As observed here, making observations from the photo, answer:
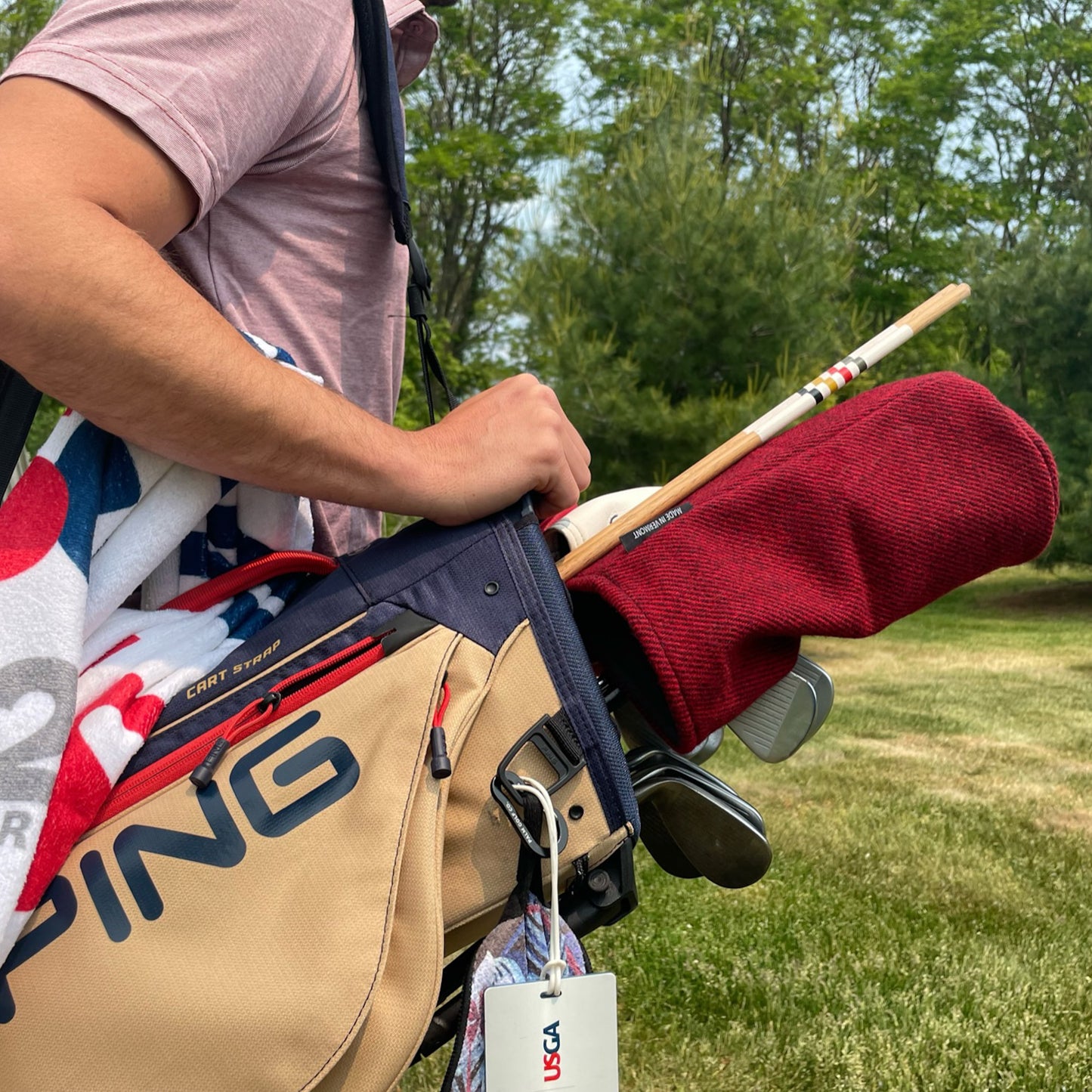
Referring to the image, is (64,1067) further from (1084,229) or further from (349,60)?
(1084,229)

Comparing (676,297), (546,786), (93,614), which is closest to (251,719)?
(93,614)

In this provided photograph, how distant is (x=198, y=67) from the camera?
1.02 metres

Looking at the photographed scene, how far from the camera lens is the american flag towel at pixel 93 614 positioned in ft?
3.33

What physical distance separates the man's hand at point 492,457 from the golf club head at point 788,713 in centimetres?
32

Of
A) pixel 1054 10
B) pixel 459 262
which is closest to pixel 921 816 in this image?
pixel 459 262

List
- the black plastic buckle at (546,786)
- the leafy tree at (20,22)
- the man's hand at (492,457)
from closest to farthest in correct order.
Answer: the black plastic buckle at (546,786) < the man's hand at (492,457) < the leafy tree at (20,22)

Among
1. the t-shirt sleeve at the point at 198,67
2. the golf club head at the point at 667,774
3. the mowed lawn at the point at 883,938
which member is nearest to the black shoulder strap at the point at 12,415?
the t-shirt sleeve at the point at 198,67

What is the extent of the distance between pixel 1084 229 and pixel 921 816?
14007 millimetres

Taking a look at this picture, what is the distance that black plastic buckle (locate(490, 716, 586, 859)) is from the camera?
1057mm

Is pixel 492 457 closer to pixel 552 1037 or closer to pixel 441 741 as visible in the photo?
pixel 441 741

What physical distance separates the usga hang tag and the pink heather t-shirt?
2.19 feet

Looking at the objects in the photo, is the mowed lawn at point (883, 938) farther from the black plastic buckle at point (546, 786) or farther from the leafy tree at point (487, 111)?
the leafy tree at point (487, 111)

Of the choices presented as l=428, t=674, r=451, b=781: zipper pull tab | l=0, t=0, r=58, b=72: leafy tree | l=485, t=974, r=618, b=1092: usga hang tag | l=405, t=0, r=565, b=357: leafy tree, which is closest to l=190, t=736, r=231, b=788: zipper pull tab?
l=428, t=674, r=451, b=781: zipper pull tab

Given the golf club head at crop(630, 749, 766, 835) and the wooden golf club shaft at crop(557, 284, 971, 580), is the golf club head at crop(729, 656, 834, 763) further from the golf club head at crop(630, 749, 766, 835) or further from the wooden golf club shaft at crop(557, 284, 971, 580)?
the wooden golf club shaft at crop(557, 284, 971, 580)
